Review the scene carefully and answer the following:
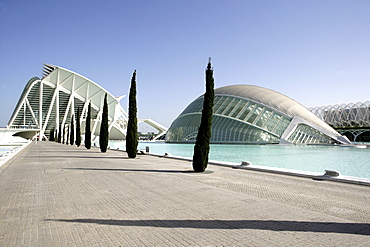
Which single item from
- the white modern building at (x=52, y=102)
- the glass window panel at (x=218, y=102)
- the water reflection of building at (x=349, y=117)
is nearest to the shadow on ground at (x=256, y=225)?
the glass window panel at (x=218, y=102)

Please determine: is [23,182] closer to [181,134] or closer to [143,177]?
[143,177]

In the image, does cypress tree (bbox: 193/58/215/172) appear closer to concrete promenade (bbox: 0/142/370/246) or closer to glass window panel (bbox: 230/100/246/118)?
concrete promenade (bbox: 0/142/370/246)

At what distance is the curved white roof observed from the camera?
46.5 m

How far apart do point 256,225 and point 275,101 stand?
4593 cm

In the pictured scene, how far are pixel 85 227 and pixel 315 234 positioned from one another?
396 cm

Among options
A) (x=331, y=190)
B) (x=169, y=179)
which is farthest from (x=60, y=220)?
(x=331, y=190)

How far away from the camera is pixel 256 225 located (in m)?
5.16

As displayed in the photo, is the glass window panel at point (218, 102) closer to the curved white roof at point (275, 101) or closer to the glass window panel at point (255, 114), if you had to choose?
the curved white roof at point (275, 101)

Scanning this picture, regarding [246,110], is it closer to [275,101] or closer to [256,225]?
[275,101]

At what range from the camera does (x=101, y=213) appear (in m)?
5.88

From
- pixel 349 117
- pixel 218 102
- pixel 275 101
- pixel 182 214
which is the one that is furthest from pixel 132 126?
pixel 349 117

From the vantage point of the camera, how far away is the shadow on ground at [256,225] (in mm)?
4965

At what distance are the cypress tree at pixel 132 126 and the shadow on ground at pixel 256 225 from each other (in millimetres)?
15631

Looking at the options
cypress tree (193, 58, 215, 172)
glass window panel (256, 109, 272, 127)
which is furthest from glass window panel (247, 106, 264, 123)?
cypress tree (193, 58, 215, 172)
